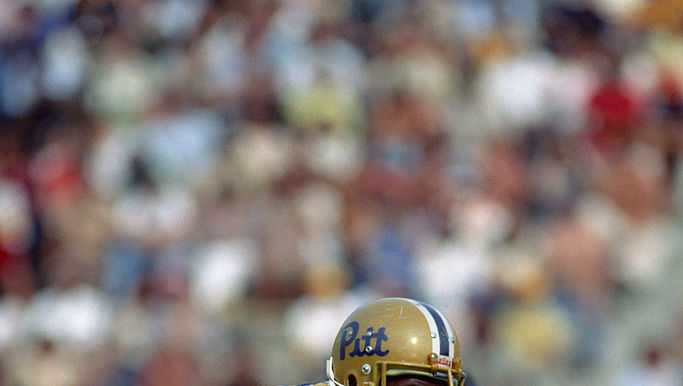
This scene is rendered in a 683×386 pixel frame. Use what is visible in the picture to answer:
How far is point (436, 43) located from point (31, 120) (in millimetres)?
4008

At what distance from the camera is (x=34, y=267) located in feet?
42.1

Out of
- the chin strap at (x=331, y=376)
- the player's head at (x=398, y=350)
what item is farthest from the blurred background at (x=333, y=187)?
the player's head at (x=398, y=350)

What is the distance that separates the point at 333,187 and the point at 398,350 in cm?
714

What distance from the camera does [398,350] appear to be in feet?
17.5

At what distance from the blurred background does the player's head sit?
5.57 meters

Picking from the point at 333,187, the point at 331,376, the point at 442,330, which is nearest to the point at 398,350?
the point at 442,330

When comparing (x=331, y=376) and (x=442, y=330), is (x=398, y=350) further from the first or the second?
(x=331, y=376)

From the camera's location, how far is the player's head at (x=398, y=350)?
532cm

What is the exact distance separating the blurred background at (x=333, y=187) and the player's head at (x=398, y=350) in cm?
557

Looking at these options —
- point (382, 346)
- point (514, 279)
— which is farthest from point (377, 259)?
point (382, 346)

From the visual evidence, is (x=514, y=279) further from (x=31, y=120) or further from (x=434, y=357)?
(x=434, y=357)

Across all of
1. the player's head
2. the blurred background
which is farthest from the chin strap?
the blurred background

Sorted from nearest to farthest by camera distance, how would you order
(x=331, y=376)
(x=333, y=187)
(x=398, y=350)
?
→ (x=398, y=350) < (x=331, y=376) < (x=333, y=187)

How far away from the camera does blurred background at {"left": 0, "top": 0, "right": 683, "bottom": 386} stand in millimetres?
11469
